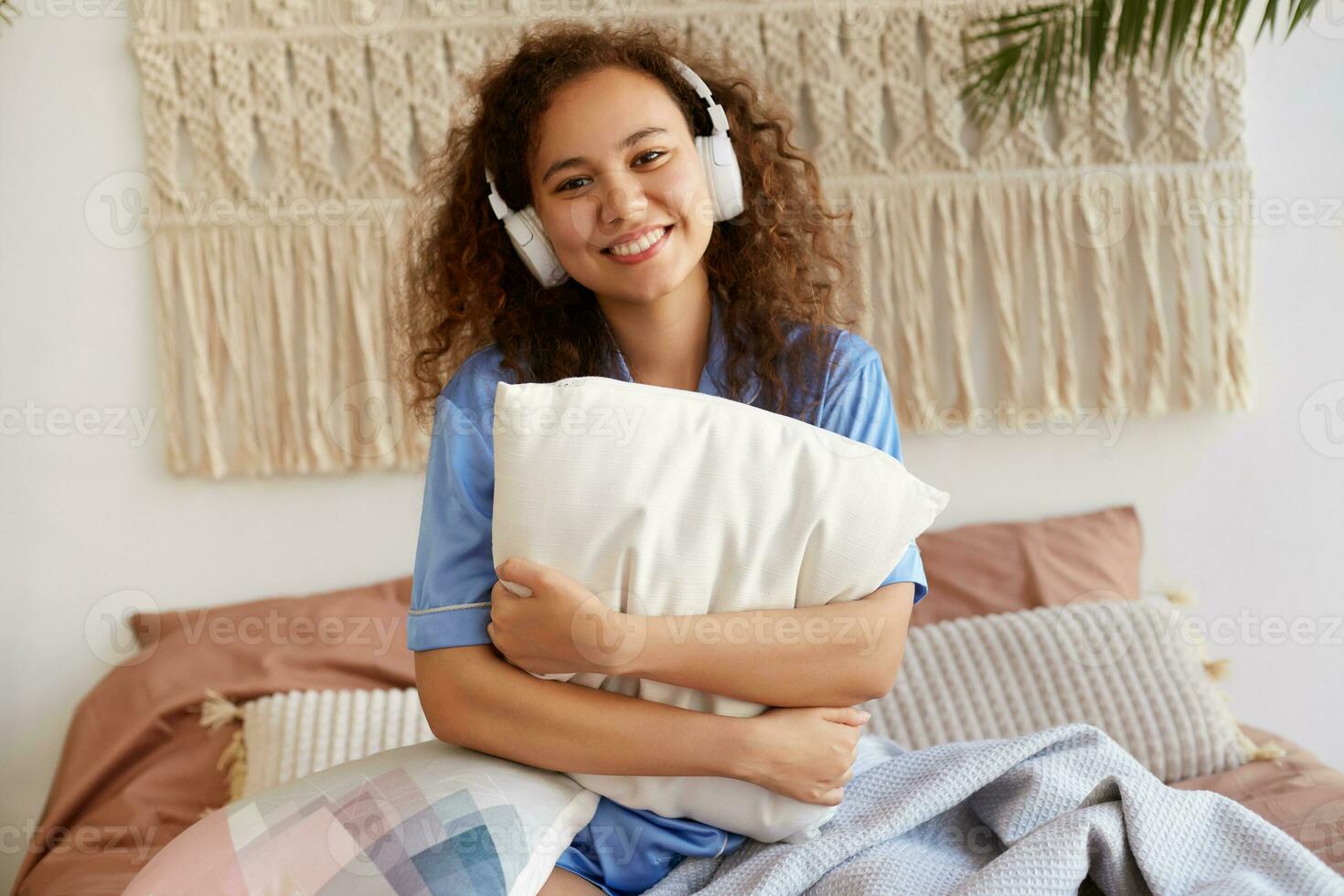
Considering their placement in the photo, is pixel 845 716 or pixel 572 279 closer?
pixel 845 716

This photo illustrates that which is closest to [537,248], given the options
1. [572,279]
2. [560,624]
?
[572,279]

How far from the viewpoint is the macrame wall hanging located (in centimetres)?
188

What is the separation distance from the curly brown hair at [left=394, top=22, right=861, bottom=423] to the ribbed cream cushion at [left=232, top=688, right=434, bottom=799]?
44 cm

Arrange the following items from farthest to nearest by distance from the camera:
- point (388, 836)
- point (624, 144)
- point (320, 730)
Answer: point (320, 730) < point (624, 144) < point (388, 836)

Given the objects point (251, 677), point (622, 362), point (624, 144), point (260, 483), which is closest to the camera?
point (624, 144)

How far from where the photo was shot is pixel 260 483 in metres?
1.97

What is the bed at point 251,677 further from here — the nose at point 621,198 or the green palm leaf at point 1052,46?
the nose at point 621,198

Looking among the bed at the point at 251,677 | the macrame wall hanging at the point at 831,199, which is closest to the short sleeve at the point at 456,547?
the bed at the point at 251,677

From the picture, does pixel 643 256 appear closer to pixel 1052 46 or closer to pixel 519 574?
pixel 519 574

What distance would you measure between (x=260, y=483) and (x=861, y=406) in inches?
46.9

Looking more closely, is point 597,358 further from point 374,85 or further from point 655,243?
point 374,85

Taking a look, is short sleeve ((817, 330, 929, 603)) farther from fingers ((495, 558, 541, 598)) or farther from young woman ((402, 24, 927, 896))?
fingers ((495, 558, 541, 598))

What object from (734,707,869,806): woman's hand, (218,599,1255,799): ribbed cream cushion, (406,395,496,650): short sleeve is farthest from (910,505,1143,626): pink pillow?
(406,395,496,650): short sleeve

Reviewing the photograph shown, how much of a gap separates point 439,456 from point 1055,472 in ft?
3.93
